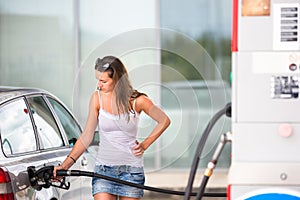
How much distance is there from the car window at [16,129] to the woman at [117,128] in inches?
13.6

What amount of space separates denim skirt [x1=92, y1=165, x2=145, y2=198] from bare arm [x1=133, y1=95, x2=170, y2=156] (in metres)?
0.14

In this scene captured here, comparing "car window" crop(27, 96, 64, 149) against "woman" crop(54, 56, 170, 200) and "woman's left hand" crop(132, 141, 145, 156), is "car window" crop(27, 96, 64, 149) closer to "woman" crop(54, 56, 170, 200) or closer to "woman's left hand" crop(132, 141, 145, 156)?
"woman" crop(54, 56, 170, 200)

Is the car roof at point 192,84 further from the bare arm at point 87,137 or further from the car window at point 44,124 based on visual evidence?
the car window at point 44,124

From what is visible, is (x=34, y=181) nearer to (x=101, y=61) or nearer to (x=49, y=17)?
(x=101, y=61)

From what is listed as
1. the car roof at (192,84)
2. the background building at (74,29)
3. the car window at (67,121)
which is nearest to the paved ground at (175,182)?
the background building at (74,29)

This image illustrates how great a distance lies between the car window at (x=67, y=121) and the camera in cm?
761

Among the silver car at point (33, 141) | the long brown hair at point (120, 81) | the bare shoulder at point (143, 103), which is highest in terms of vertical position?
the long brown hair at point (120, 81)

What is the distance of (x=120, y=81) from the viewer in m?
6.38

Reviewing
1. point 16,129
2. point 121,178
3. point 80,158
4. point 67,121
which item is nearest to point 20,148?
point 16,129

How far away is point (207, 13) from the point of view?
13.9 m

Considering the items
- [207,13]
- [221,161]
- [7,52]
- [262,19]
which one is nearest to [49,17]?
[7,52]

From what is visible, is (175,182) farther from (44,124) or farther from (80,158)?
(44,124)

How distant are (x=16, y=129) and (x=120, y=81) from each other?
0.87m

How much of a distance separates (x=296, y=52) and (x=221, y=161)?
9207mm
